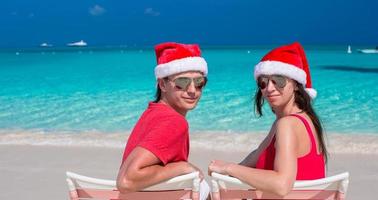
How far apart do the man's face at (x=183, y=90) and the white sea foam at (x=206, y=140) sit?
4.56m

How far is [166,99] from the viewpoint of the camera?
7.31 feet

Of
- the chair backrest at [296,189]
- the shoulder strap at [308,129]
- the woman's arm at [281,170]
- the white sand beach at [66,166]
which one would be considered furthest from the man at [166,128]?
the white sand beach at [66,166]

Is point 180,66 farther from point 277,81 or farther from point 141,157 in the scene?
point 141,157

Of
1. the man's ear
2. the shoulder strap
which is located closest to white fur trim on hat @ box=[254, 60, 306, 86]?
the shoulder strap

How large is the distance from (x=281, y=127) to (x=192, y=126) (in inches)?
284

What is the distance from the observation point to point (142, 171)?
5.98 ft

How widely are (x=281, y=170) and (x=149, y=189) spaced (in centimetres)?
48

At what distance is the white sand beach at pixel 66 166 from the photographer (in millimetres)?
5047

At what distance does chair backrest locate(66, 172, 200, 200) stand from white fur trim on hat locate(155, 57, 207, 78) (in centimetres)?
50

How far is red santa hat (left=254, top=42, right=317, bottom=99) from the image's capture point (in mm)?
2264

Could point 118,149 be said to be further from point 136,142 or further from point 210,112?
point 136,142

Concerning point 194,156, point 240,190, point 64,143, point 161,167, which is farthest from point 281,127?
point 64,143

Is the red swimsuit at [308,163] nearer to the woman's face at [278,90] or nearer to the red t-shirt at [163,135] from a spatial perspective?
the woman's face at [278,90]

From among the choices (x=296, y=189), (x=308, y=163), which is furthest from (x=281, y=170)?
(x=308, y=163)
